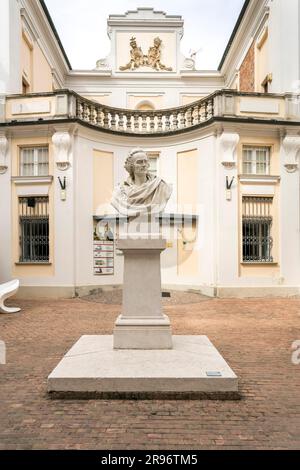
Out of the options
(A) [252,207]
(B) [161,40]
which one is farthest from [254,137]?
(B) [161,40]

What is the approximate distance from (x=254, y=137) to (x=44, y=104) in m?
7.69

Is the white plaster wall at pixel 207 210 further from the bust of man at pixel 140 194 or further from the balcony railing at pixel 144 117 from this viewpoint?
the bust of man at pixel 140 194

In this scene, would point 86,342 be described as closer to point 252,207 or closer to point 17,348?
point 17,348

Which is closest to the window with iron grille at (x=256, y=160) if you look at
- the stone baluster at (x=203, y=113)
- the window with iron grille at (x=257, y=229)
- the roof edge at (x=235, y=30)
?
the window with iron grille at (x=257, y=229)

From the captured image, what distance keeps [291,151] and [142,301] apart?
9810mm

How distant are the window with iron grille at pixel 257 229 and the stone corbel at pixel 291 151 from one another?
1324mm

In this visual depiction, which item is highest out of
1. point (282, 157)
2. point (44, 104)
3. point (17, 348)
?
point (44, 104)

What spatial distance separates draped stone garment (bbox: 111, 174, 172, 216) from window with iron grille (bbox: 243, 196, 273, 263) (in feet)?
24.9

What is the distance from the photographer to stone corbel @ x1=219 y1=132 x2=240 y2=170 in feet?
39.9

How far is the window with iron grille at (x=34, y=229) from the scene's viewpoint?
12633 millimetres

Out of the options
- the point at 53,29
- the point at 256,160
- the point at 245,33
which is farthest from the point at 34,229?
the point at 245,33
